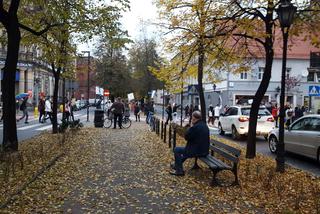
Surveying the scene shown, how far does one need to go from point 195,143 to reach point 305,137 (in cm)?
497

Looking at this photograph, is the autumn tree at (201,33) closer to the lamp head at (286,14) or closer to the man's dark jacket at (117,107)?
the lamp head at (286,14)

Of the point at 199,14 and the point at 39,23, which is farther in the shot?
the point at 39,23

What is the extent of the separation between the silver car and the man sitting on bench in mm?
4408

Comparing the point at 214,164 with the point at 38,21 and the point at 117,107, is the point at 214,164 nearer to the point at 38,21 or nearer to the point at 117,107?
the point at 38,21

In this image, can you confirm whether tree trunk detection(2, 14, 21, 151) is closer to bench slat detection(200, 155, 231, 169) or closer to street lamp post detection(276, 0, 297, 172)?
bench slat detection(200, 155, 231, 169)

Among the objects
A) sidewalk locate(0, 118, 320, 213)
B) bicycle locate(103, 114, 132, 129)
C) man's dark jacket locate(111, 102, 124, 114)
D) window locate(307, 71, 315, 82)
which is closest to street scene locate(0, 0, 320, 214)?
sidewalk locate(0, 118, 320, 213)

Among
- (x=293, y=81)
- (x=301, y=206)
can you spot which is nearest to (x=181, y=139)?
(x=301, y=206)

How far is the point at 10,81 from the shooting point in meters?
12.4

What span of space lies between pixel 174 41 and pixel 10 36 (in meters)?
5.45

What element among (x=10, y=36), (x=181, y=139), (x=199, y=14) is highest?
(x=199, y=14)

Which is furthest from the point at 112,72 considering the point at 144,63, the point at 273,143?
the point at 273,143

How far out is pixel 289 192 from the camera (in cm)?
823

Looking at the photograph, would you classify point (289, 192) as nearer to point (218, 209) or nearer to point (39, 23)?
point (218, 209)

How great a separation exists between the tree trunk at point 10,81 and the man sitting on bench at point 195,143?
5.12m
